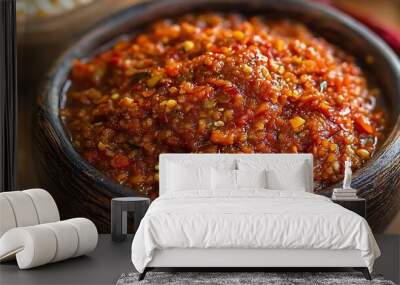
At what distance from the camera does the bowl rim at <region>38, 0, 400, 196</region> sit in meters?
5.87

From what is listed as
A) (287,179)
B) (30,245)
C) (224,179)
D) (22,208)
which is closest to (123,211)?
(224,179)

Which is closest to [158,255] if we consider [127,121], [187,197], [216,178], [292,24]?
[187,197]

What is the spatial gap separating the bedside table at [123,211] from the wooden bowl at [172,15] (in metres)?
0.14

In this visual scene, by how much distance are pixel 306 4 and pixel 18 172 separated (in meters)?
3.23

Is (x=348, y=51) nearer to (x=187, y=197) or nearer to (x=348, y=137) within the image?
(x=348, y=137)

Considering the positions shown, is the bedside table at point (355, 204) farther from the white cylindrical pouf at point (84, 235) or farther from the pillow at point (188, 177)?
the white cylindrical pouf at point (84, 235)

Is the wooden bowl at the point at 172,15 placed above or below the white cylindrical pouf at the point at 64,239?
above

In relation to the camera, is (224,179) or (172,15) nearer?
(224,179)

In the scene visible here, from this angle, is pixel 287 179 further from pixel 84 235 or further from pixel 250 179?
pixel 84 235

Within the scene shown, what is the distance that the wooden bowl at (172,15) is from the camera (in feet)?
19.7

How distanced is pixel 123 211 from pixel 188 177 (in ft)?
2.13

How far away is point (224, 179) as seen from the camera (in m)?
5.75

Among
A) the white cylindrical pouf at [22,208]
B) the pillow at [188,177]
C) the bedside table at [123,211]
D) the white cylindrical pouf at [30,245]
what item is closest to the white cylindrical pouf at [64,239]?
the white cylindrical pouf at [30,245]

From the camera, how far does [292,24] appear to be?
6.29 m
